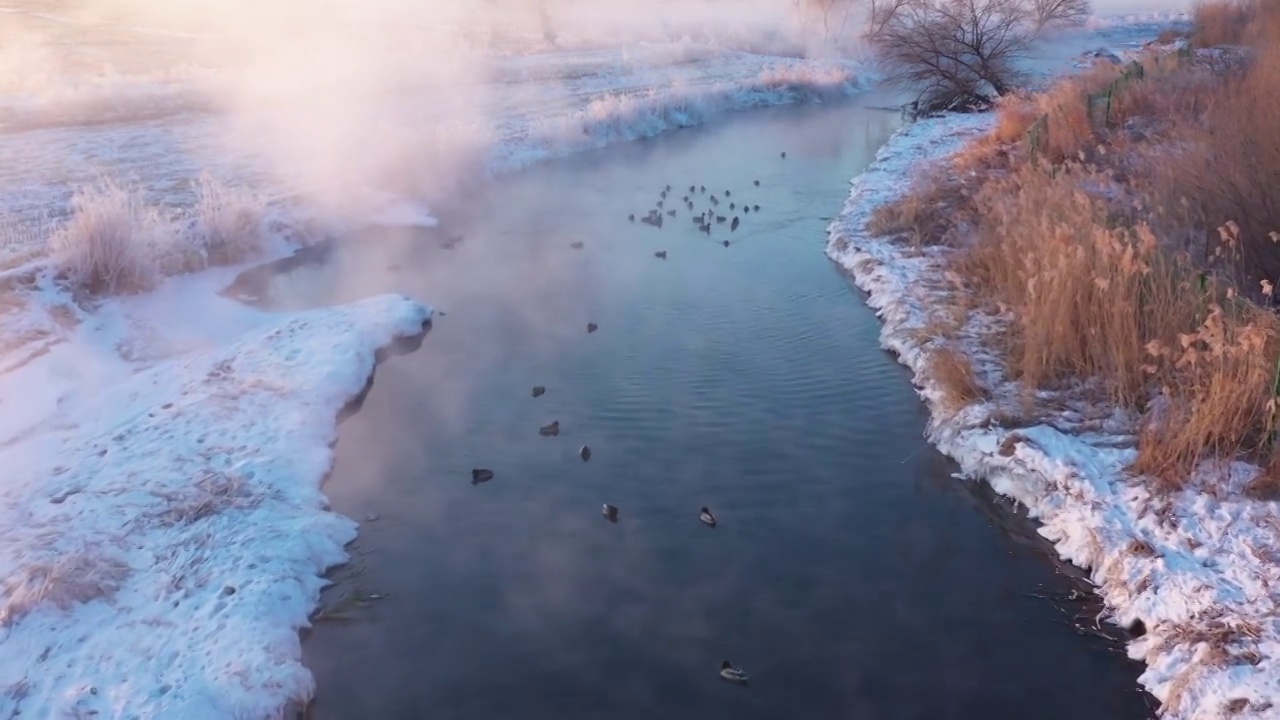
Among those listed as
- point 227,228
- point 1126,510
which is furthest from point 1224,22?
point 227,228

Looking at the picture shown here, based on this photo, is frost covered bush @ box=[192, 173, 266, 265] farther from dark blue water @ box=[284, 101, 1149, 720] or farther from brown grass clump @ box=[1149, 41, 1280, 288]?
brown grass clump @ box=[1149, 41, 1280, 288]

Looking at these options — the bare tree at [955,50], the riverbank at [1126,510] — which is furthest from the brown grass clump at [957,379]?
the bare tree at [955,50]

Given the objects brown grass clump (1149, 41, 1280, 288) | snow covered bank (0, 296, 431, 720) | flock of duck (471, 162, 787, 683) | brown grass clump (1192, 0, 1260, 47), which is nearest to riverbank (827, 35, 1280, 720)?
brown grass clump (1149, 41, 1280, 288)

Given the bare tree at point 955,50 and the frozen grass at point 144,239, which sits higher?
the bare tree at point 955,50

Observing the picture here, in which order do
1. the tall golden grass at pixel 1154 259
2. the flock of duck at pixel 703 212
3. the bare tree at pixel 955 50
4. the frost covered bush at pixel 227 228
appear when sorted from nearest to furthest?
1. the tall golden grass at pixel 1154 259
2. the frost covered bush at pixel 227 228
3. the flock of duck at pixel 703 212
4. the bare tree at pixel 955 50

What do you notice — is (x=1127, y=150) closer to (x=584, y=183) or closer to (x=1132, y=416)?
(x=1132, y=416)

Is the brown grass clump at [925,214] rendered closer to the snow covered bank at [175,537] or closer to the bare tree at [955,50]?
the snow covered bank at [175,537]

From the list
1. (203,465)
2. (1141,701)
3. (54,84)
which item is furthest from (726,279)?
(54,84)
